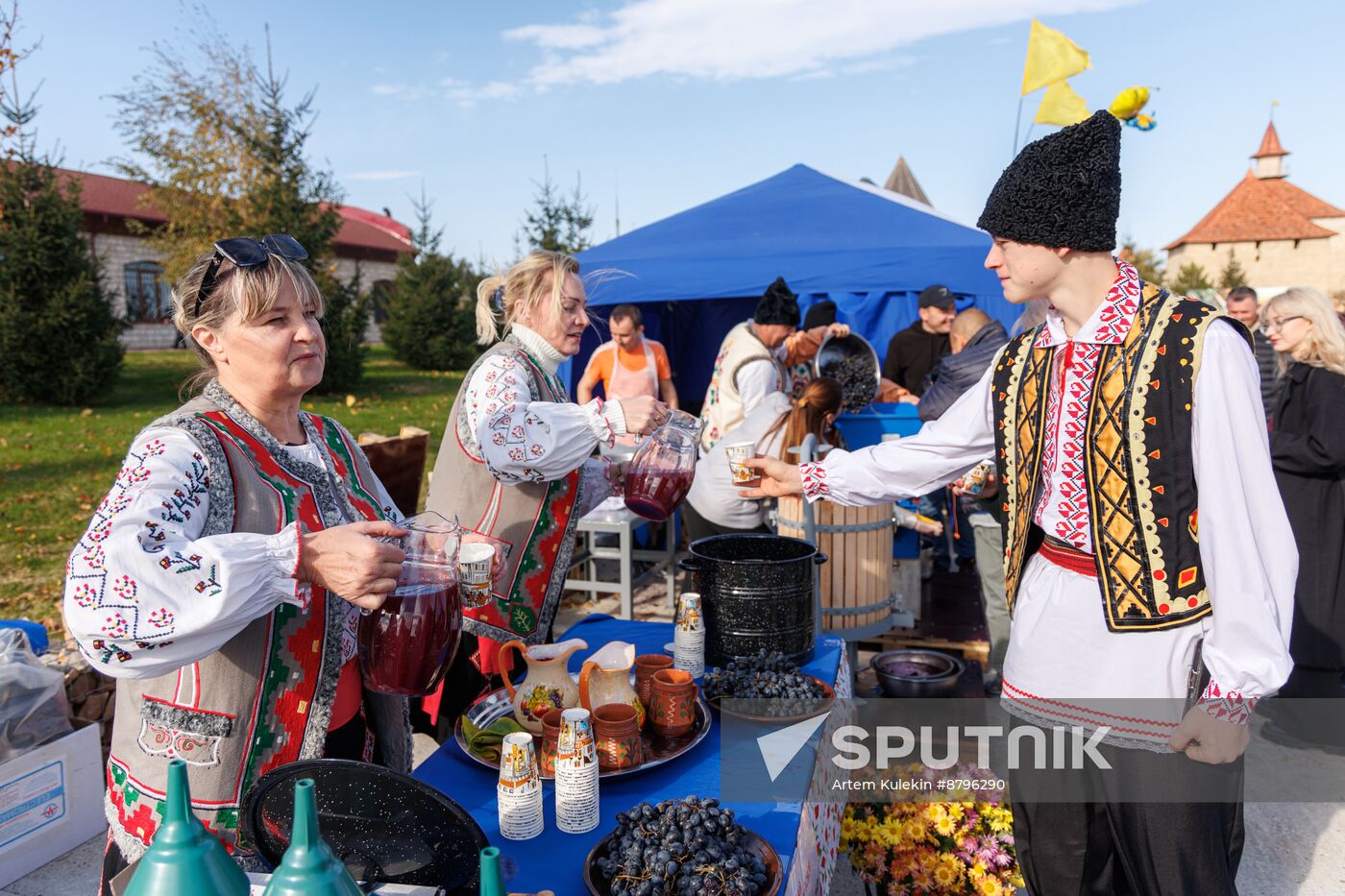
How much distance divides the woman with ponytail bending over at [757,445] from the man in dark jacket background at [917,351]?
263 cm

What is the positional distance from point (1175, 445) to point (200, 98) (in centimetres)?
1714

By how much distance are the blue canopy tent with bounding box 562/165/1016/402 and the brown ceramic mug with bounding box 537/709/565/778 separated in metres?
4.97

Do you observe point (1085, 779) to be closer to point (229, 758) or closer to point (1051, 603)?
point (1051, 603)

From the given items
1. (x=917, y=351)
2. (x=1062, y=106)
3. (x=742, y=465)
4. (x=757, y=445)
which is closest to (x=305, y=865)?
(x=742, y=465)

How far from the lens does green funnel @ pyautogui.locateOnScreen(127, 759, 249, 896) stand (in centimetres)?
79

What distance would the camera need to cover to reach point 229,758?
1468 mm

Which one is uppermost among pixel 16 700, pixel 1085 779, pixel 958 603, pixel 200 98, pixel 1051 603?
pixel 200 98

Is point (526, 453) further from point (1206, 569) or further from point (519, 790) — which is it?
point (1206, 569)

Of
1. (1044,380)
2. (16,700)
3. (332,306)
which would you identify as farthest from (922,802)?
(332,306)

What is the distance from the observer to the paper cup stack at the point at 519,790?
1.42 m

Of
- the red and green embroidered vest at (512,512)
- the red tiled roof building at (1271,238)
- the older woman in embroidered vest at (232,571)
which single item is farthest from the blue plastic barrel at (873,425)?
the red tiled roof building at (1271,238)

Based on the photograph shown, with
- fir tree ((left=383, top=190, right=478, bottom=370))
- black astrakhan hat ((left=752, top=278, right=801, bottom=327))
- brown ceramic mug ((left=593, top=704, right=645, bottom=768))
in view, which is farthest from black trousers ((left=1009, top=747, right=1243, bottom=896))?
fir tree ((left=383, top=190, right=478, bottom=370))

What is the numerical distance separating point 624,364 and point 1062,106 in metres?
3.57

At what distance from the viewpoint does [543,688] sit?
1.78 meters
